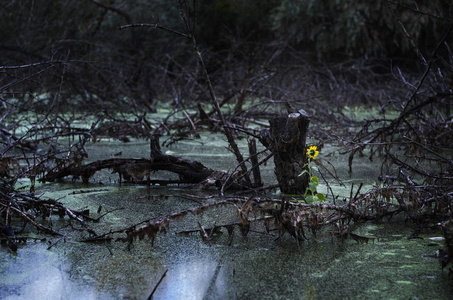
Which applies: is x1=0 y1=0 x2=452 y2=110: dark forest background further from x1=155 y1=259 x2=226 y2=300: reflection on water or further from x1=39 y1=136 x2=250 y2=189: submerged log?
x1=155 y1=259 x2=226 y2=300: reflection on water

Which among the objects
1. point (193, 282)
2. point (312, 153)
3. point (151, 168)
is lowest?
point (193, 282)

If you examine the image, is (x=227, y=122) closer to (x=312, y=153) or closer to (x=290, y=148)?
(x=290, y=148)

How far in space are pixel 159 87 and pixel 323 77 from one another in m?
2.90

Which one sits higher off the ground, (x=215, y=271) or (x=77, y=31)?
(x=77, y=31)

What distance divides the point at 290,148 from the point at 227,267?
47.4 inches

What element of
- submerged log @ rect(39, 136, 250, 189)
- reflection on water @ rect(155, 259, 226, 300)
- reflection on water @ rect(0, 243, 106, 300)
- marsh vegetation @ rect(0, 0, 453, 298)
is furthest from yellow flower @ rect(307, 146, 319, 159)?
reflection on water @ rect(0, 243, 106, 300)

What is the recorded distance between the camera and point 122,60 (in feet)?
31.1

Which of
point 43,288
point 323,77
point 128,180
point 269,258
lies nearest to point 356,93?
point 323,77

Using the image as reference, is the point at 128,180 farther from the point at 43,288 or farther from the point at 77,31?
the point at 77,31

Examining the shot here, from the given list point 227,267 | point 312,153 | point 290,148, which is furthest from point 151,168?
point 227,267

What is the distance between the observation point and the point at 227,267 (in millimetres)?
2123

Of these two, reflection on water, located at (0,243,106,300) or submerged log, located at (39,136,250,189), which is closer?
reflection on water, located at (0,243,106,300)

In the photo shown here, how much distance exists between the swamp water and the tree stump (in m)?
0.59

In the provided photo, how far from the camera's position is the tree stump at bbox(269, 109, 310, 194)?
3.12 metres
